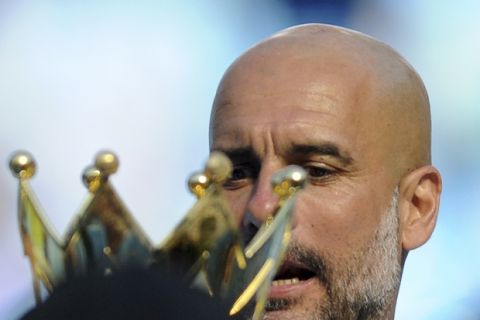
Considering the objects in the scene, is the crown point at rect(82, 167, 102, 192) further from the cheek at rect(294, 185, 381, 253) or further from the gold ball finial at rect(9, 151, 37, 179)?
the cheek at rect(294, 185, 381, 253)

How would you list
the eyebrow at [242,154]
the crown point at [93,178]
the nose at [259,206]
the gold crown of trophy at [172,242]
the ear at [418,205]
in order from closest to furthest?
the gold crown of trophy at [172,242]
the crown point at [93,178]
the nose at [259,206]
the eyebrow at [242,154]
the ear at [418,205]

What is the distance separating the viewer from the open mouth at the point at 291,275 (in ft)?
6.02

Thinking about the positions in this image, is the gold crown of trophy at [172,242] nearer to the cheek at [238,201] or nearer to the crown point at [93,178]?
the crown point at [93,178]

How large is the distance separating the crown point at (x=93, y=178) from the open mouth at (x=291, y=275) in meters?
0.45

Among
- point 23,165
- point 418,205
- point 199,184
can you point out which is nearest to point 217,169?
point 199,184

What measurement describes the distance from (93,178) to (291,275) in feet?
1.56

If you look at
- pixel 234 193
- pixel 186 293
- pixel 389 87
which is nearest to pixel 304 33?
pixel 389 87

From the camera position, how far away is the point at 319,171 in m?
1.92

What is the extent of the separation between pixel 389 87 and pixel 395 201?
14 cm

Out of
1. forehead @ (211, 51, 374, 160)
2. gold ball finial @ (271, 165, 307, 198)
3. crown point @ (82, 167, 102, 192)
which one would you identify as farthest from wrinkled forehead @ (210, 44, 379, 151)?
crown point @ (82, 167, 102, 192)

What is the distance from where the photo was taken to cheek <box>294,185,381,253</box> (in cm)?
186

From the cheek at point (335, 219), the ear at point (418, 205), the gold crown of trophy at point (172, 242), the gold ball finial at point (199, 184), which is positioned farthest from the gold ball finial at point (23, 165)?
the ear at point (418, 205)

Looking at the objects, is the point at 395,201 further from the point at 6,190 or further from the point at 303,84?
the point at 6,190

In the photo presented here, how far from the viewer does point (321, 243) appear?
6.10 feet
